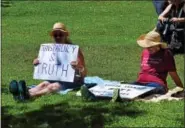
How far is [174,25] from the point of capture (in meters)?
11.2

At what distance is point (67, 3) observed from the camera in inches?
840

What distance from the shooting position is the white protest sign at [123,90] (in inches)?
307

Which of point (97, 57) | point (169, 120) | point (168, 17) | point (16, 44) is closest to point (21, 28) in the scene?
point (16, 44)

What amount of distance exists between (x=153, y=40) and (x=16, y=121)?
238 cm

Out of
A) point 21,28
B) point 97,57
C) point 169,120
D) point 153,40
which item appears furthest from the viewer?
point 21,28

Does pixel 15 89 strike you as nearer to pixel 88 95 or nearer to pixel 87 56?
pixel 88 95

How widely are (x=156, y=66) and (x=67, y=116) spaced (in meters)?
1.80

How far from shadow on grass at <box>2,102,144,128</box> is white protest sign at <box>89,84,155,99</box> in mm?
419

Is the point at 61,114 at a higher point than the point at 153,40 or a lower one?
lower

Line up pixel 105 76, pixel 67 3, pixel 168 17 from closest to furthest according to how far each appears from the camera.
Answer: pixel 105 76, pixel 168 17, pixel 67 3

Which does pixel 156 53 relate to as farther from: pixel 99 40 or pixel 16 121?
pixel 99 40

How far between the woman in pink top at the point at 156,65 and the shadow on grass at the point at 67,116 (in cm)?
96

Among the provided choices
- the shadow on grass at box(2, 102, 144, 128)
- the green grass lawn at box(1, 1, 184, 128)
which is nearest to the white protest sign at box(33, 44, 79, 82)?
the green grass lawn at box(1, 1, 184, 128)

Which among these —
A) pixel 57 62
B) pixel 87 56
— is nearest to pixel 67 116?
pixel 57 62
